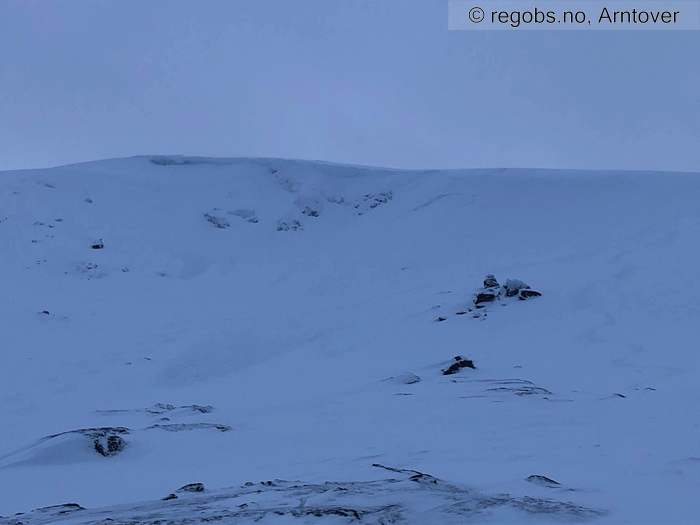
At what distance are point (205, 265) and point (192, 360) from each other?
8.36 meters

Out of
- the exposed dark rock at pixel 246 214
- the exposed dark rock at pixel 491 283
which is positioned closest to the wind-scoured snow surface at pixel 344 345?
the exposed dark rock at pixel 246 214

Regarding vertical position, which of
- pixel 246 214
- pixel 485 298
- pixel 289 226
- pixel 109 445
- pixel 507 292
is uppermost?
pixel 246 214

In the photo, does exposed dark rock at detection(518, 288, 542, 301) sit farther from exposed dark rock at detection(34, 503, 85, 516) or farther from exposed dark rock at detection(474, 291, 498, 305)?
exposed dark rock at detection(34, 503, 85, 516)

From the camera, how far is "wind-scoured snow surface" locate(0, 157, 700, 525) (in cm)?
507

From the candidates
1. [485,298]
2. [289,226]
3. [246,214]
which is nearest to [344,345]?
[485,298]

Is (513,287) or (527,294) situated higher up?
(513,287)

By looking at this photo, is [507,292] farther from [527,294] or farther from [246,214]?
[246,214]

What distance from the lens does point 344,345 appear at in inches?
508

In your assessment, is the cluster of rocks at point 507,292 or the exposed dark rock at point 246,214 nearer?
the cluster of rocks at point 507,292

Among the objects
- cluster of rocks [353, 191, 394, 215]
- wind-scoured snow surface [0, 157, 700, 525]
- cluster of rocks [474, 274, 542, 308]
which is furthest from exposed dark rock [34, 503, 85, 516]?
cluster of rocks [353, 191, 394, 215]

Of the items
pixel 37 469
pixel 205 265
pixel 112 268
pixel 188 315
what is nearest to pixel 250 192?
pixel 205 265

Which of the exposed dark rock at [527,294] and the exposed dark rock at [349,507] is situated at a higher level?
the exposed dark rock at [527,294]

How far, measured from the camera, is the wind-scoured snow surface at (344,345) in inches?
200

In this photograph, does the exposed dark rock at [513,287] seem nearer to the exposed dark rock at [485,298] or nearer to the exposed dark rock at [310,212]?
the exposed dark rock at [485,298]
